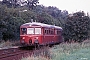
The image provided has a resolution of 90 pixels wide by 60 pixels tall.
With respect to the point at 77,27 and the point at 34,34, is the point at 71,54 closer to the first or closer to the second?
the point at 34,34

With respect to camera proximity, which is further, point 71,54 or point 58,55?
point 71,54

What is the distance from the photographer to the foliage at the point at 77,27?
34281 mm

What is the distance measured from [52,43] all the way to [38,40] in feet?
15.0

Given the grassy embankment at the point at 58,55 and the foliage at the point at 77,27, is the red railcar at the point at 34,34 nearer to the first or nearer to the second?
the foliage at the point at 77,27

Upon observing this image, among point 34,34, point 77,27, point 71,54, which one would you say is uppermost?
point 71,54

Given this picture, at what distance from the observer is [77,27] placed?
113 feet

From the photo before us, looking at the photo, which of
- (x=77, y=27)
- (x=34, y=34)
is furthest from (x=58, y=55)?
(x=77, y=27)

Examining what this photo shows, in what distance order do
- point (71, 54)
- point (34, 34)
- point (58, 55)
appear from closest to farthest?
point (58, 55) → point (71, 54) → point (34, 34)

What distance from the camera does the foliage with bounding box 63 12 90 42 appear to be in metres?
34.3

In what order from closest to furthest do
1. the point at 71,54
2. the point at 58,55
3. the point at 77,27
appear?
1. the point at 58,55
2. the point at 71,54
3. the point at 77,27

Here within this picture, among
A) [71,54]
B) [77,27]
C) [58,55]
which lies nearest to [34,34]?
[77,27]

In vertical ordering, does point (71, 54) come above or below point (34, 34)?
above

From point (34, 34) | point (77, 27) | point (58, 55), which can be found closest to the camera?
point (58, 55)

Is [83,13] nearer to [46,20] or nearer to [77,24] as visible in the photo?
[77,24]
